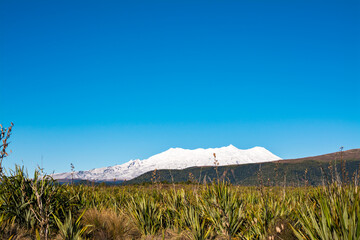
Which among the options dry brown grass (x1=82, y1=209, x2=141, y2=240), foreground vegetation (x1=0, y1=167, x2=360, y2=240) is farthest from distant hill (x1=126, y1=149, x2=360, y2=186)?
dry brown grass (x1=82, y1=209, x2=141, y2=240)

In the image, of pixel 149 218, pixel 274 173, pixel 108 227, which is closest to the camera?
pixel 108 227

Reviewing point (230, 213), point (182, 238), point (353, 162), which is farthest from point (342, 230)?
point (353, 162)

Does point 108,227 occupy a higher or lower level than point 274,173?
lower

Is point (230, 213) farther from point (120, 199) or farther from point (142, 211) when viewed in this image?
point (120, 199)

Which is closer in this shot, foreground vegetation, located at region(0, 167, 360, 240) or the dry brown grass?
foreground vegetation, located at region(0, 167, 360, 240)

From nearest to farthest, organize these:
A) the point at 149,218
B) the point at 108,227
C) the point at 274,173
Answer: the point at 108,227
the point at 274,173
the point at 149,218

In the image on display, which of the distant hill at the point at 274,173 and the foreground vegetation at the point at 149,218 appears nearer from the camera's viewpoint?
the foreground vegetation at the point at 149,218

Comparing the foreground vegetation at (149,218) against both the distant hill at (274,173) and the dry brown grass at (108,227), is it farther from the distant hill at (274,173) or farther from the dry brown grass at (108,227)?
the distant hill at (274,173)

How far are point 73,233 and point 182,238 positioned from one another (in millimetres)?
2400

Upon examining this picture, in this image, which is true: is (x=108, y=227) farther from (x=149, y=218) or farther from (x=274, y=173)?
(x=274, y=173)

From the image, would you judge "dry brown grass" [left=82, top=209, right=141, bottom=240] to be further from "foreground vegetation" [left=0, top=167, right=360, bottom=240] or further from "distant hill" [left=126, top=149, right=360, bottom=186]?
"distant hill" [left=126, top=149, right=360, bottom=186]

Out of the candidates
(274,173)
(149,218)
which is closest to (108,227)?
(149,218)

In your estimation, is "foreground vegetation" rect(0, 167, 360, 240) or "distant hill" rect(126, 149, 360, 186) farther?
"distant hill" rect(126, 149, 360, 186)

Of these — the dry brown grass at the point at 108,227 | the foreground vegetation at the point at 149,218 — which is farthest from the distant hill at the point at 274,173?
the dry brown grass at the point at 108,227
